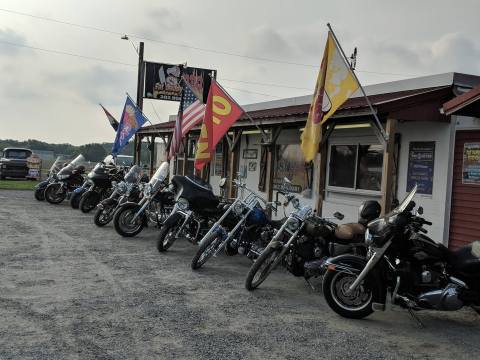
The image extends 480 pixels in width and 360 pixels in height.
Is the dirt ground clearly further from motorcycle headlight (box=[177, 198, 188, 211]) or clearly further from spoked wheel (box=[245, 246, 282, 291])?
motorcycle headlight (box=[177, 198, 188, 211])

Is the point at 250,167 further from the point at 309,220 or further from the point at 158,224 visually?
the point at 309,220

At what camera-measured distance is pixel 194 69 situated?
24.2m

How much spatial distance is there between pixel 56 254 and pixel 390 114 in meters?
5.18

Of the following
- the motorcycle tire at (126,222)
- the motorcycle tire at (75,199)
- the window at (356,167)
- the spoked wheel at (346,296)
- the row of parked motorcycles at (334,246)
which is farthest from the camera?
the motorcycle tire at (75,199)

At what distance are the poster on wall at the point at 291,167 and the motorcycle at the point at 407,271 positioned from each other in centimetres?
661

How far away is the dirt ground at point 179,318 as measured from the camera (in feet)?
13.3

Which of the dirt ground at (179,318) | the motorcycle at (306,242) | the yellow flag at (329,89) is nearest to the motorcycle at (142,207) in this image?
the dirt ground at (179,318)

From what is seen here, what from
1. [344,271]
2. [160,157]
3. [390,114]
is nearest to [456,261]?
[344,271]

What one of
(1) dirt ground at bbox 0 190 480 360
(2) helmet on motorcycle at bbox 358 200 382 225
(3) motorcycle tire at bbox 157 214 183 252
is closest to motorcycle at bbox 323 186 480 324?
(1) dirt ground at bbox 0 190 480 360

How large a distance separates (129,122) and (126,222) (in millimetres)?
5410

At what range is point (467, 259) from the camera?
4.86 metres

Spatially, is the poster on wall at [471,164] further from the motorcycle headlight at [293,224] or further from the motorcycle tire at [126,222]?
the motorcycle tire at [126,222]

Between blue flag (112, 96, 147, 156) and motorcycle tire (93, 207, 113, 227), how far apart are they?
156 inches

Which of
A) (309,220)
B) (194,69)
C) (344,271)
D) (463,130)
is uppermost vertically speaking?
(194,69)
